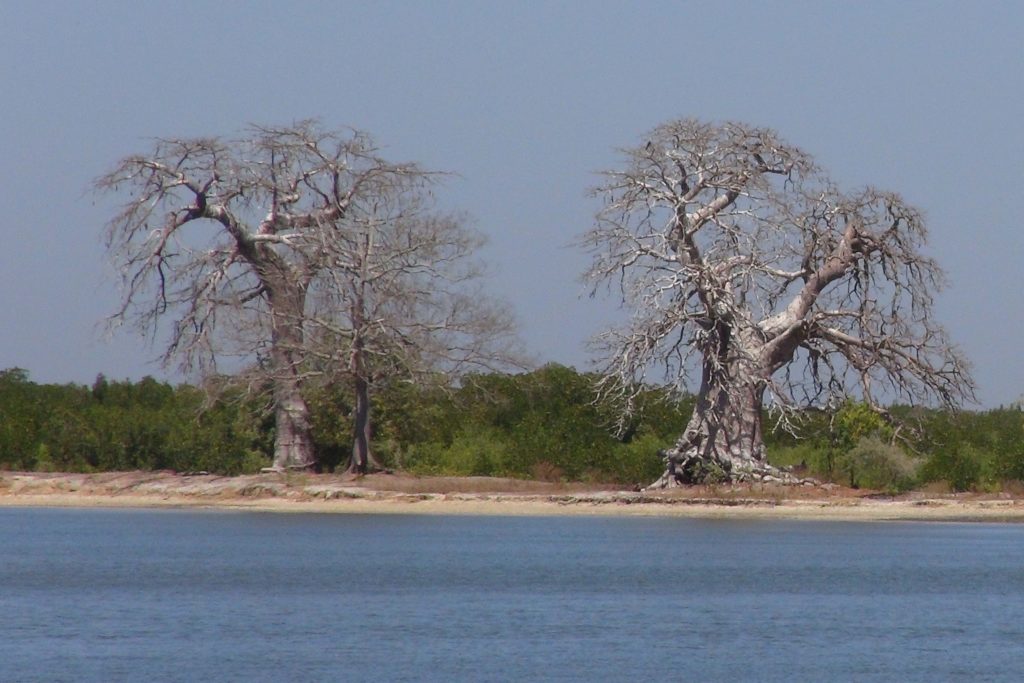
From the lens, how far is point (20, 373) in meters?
82.1

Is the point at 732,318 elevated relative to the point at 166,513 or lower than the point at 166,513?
elevated

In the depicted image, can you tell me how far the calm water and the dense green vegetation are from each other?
431cm

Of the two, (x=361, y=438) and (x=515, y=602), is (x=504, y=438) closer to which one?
(x=361, y=438)

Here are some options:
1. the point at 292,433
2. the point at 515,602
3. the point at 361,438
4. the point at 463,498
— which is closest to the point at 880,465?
the point at 463,498

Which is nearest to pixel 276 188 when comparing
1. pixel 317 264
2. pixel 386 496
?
pixel 317 264

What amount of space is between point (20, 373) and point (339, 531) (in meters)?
43.8

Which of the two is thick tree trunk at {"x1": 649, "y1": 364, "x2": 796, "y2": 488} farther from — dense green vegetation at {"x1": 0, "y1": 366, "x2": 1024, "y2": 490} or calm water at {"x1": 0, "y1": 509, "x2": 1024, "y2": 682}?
dense green vegetation at {"x1": 0, "y1": 366, "x2": 1024, "y2": 490}

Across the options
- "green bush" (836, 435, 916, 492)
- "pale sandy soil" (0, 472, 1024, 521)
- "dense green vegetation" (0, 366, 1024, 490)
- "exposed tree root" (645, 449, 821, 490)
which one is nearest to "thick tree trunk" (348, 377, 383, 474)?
"pale sandy soil" (0, 472, 1024, 521)

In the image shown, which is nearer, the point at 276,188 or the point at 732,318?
the point at 732,318

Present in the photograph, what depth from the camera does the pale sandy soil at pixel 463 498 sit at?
43031 millimetres

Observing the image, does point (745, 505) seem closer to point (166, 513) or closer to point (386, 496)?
point (386, 496)

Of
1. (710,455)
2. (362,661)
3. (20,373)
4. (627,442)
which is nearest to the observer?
(362,661)

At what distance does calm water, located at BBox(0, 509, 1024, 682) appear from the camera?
2180 cm

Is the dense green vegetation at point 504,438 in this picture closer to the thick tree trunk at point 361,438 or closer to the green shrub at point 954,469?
the green shrub at point 954,469
